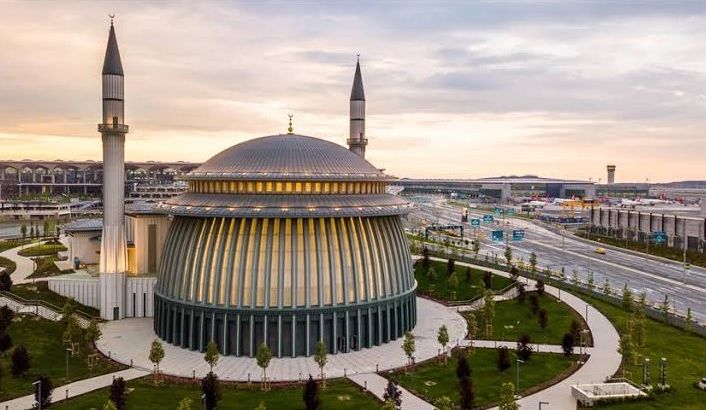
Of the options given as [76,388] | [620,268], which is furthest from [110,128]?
[620,268]

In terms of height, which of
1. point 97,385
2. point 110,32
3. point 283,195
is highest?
point 110,32

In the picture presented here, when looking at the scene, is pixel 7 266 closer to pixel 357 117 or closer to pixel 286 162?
pixel 286 162

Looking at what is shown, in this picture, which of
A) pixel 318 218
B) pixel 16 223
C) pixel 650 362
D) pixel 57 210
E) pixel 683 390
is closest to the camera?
pixel 683 390

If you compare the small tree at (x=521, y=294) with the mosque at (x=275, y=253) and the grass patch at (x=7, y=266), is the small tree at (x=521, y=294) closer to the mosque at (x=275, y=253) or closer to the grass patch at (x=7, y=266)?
the mosque at (x=275, y=253)

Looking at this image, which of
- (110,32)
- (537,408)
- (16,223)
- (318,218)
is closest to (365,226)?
(318,218)

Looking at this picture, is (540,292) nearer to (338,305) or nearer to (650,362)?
(650,362)

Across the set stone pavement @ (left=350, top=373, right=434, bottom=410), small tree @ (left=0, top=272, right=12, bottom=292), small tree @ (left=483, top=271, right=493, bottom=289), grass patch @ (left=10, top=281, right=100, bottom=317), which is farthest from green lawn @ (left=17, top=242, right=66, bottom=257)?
stone pavement @ (left=350, top=373, right=434, bottom=410)
